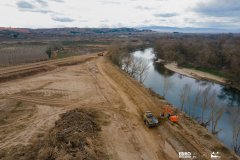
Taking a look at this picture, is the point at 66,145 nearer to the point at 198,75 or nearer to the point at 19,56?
the point at 19,56

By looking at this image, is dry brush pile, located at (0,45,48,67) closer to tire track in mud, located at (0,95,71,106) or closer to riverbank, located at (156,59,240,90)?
tire track in mud, located at (0,95,71,106)

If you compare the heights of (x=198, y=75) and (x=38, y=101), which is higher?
(x=198, y=75)

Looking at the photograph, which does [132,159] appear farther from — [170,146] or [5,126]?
[5,126]

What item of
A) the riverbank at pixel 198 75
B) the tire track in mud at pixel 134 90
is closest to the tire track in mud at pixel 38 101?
the tire track in mud at pixel 134 90

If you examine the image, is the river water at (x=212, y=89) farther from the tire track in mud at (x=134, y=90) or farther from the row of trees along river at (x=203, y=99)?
the tire track in mud at (x=134, y=90)

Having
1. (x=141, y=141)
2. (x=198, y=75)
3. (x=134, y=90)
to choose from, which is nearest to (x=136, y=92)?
(x=134, y=90)

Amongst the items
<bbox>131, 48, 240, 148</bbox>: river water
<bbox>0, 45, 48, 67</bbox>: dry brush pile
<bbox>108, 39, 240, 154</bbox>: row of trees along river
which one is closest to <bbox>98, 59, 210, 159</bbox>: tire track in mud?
<bbox>108, 39, 240, 154</bbox>: row of trees along river
